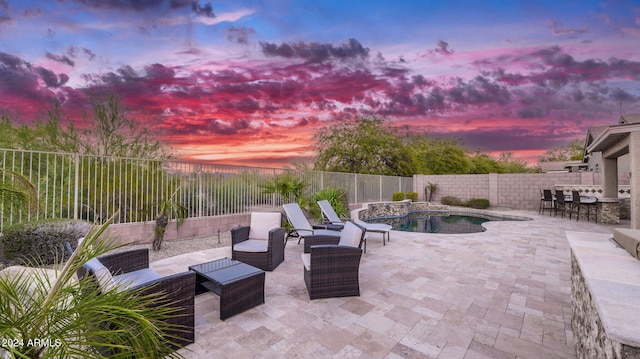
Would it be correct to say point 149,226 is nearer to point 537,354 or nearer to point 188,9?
point 537,354

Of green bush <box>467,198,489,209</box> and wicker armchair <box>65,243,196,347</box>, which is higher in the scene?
wicker armchair <box>65,243,196,347</box>

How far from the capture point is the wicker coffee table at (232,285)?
2775 mm

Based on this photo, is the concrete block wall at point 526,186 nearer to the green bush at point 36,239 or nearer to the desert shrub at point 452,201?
the desert shrub at point 452,201

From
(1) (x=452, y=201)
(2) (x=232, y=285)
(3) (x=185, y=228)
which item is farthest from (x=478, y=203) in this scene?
(2) (x=232, y=285)

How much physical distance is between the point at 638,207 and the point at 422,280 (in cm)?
711

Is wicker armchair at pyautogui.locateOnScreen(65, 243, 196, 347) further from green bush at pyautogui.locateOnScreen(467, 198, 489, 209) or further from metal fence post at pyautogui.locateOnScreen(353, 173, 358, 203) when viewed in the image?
green bush at pyautogui.locateOnScreen(467, 198, 489, 209)

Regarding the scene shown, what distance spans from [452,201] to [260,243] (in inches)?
612

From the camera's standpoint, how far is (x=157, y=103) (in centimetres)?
1044

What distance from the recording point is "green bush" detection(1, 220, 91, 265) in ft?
13.2

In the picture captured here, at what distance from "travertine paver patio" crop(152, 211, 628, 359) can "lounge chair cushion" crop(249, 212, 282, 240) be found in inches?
27.4

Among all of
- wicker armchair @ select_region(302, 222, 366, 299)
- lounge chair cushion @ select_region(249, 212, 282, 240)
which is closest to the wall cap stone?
wicker armchair @ select_region(302, 222, 366, 299)

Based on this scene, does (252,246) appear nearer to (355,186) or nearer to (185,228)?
(185,228)

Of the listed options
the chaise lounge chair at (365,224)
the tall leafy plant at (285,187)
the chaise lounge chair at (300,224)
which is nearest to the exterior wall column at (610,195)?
the chaise lounge chair at (365,224)

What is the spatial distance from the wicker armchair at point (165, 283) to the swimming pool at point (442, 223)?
8.11m
